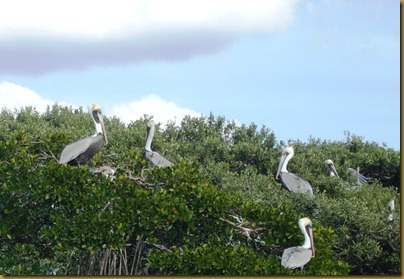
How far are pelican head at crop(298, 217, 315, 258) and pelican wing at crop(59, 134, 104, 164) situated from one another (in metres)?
3.44

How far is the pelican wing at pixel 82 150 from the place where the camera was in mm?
12867

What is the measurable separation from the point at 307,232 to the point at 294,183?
21.8 feet

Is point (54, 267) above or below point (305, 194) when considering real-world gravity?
below

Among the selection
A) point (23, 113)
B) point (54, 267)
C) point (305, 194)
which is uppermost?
point (23, 113)

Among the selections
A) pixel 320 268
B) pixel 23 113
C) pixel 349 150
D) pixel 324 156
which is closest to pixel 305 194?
pixel 320 268

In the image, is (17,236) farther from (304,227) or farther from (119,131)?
(119,131)

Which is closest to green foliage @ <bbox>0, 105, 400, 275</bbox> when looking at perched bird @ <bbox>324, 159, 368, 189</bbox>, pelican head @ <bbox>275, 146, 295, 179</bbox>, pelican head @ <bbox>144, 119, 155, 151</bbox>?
pelican head @ <bbox>144, 119, 155, 151</bbox>

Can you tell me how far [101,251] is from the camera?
38.4 feet

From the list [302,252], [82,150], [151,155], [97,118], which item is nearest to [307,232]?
[302,252]

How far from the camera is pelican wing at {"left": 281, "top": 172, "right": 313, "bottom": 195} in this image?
678 inches

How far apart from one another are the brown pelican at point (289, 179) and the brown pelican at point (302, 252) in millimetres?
4988

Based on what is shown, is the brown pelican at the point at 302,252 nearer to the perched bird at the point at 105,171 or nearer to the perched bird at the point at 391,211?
the perched bird at the point at 105,171

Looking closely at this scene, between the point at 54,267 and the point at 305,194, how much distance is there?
496 centimetres

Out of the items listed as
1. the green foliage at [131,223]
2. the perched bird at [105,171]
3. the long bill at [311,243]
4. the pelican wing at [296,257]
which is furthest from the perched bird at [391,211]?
the perched bird at [105,171]
